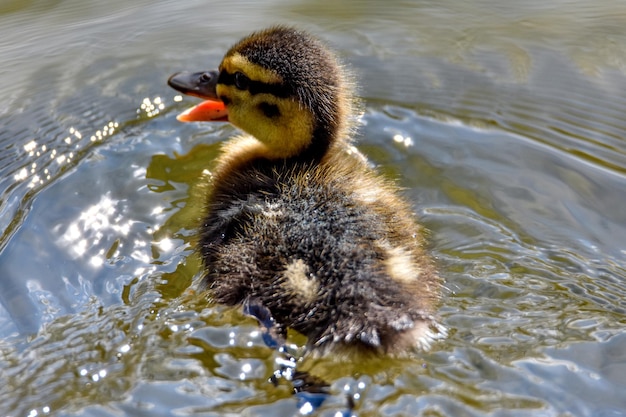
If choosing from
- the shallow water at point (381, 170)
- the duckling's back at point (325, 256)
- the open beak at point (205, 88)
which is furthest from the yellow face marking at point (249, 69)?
the shallow water at point (381, 170)

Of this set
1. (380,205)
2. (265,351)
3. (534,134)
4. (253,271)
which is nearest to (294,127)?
(380,205)

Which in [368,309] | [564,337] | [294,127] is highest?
[294,127]

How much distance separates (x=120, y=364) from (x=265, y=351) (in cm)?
41

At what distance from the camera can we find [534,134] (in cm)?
365

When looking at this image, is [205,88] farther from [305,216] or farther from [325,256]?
[325,256]

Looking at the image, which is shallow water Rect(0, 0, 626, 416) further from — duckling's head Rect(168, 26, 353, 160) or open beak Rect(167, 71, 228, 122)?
duckling's head Rect(168, 26, 353, 160)

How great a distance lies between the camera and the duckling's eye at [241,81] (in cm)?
289

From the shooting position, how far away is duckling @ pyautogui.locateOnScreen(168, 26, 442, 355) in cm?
227

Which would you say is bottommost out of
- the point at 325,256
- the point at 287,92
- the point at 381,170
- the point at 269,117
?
the point at 381,170

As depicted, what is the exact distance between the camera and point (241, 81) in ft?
9.59

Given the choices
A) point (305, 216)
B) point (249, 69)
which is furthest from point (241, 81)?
point (305, 216)

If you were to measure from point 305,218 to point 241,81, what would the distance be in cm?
69

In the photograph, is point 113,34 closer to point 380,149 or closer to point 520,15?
point 380,149

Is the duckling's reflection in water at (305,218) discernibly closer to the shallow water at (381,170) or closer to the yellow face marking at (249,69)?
the yellow face marking at (249,69)
